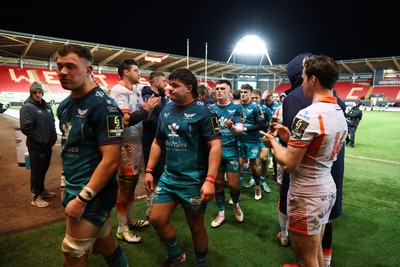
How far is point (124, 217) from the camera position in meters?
3.40

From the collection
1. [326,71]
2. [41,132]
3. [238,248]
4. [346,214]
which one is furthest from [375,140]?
[41,132]

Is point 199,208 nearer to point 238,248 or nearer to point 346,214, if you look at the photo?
point 238,248

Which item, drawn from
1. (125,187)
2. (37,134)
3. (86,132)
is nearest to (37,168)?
(37,134)

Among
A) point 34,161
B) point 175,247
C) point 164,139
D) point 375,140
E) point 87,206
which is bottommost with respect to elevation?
point 375,140

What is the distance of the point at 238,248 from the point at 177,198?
1306 millimetres

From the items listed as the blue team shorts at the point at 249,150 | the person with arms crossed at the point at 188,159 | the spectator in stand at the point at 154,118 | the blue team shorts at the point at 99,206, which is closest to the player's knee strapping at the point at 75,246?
the blue team shorts at the point at 99,206

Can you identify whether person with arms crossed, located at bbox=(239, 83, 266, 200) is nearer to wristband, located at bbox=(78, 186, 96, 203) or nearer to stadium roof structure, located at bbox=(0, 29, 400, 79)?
wristband, located at bbox=(78, 186, 96, 203)

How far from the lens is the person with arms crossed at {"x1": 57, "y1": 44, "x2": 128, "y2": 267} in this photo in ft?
5.86

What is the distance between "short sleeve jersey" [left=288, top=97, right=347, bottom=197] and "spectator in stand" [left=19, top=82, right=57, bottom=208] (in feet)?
14.4

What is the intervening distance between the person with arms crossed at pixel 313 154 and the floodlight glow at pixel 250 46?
6061 cm

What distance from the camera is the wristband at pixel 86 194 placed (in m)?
1.73

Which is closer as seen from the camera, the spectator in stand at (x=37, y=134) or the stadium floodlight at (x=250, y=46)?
the spectator in stand at (x=37, y=134)

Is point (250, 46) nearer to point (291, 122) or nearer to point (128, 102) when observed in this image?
point (128, 102)

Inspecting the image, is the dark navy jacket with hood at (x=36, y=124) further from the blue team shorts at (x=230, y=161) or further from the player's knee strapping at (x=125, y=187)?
the blue team shorts at (x=230, y=161)
